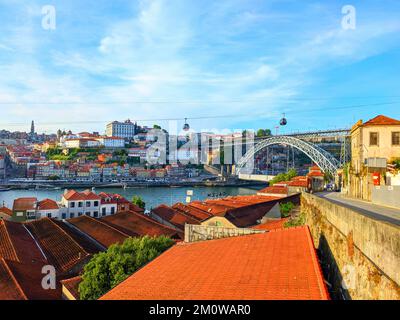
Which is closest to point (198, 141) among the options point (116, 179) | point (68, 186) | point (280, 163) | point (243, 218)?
point (280, 163)

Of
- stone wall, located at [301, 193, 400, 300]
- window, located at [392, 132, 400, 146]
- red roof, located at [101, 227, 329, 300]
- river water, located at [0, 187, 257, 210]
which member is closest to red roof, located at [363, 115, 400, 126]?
window, located at [392, 132, 400, 146]

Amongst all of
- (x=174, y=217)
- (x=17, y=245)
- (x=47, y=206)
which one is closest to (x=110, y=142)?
(x=47, y=206)

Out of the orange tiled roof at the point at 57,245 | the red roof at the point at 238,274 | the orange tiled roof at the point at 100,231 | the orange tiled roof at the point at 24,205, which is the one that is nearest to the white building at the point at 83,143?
the orange tiled roof at the point at 24,205

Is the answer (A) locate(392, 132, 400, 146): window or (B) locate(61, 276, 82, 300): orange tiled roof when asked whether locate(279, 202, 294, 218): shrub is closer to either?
(A) locate(392, 132, 400, 146): window

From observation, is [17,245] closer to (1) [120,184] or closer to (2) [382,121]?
(2) [382,121]
